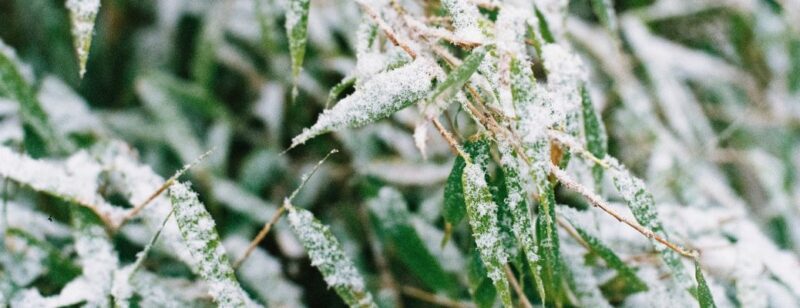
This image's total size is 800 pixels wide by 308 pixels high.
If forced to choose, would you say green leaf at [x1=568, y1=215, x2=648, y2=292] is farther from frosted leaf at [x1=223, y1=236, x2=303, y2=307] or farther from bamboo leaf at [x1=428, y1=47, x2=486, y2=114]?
frosted leaf at [x1=223, y1=236, x2=303, y2=307]

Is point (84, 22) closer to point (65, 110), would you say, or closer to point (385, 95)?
point (385, 95)

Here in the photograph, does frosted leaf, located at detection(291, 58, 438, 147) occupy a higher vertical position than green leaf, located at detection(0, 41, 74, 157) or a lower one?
lower

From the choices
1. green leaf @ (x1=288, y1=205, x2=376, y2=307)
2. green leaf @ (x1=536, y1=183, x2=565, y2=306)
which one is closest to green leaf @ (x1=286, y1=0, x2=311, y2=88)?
green leaf @ (x1=288, y1=205, x2=376, y2=307)

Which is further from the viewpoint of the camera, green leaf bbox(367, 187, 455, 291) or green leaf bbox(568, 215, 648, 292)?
green leaf bbox(367, 187, 455, 291)

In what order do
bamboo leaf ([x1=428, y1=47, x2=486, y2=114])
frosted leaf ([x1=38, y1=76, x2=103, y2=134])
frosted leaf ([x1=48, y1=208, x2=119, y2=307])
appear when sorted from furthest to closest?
frosted leaf ([x1=38, y1=76, x2=103, y2=134])
frosted leaf ([x1=48, y1=208, x2=119, y2=307])
bamboo leaf ([x1=428, y1=47, x2=486, y2=114])

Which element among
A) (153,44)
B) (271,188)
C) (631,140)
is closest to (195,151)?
(271,188)
